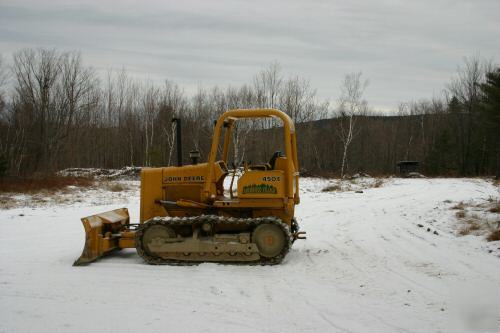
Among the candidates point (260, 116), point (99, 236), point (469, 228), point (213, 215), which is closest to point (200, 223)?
point (213, 215)

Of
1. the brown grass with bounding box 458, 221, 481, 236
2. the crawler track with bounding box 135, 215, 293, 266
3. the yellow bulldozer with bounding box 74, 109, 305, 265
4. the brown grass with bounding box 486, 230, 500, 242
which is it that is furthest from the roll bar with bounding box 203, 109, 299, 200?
the brown grass with bounding box 458, 221, 481, 236

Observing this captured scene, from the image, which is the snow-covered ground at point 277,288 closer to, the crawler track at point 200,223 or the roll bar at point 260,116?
the crawler track at point 200,223

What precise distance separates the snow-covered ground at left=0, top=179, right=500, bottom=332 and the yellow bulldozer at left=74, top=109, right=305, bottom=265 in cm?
31

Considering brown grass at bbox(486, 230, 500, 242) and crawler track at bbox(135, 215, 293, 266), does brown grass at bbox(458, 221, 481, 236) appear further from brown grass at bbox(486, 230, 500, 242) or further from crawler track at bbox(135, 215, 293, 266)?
crawler track at bbox(135, 215, 293, 266)

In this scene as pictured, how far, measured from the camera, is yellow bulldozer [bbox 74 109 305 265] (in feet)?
25.2

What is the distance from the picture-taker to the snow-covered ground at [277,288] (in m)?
4.96

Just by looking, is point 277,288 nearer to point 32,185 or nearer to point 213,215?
point 213,215

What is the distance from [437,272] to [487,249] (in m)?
1.79

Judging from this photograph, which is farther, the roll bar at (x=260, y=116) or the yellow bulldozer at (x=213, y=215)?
the roll bar at (x=260, y=116)

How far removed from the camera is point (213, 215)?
7859 millimetres

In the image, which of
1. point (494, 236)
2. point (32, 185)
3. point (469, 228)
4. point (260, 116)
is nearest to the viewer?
point (260, 116)

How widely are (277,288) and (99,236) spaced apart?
3342mm

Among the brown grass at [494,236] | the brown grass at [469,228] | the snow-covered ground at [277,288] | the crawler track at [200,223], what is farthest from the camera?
the brown grass at [469,228]

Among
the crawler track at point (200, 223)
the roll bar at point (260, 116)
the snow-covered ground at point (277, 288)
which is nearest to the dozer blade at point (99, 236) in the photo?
the snow-covered ground at point (277, 288)
